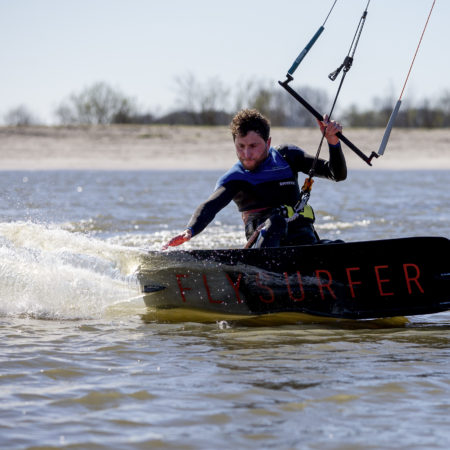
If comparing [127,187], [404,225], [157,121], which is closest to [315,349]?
[404,225]

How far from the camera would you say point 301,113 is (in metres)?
57.6

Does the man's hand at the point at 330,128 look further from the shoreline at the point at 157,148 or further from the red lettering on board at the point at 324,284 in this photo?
the shoreline at the point at 157,148

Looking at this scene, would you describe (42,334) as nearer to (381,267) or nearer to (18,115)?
(381,267)

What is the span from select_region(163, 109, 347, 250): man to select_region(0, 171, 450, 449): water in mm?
626

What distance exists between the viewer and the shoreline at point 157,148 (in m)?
27.9

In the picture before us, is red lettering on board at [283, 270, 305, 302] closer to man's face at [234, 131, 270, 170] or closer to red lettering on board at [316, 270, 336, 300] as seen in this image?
red lettering on board at [316, 270, 336, 300]

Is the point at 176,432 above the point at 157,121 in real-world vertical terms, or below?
below

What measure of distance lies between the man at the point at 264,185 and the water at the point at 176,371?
63 cm

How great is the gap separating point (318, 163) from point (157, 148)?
79.3 ft

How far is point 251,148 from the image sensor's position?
5410mm

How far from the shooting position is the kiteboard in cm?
507

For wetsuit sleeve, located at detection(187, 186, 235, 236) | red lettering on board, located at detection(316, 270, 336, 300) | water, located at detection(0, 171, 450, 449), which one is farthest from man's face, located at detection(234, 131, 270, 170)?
water, located at detection(0, 171, 450, 449)

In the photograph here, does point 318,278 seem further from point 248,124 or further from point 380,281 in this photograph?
point 248,124

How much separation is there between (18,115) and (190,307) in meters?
49.7
